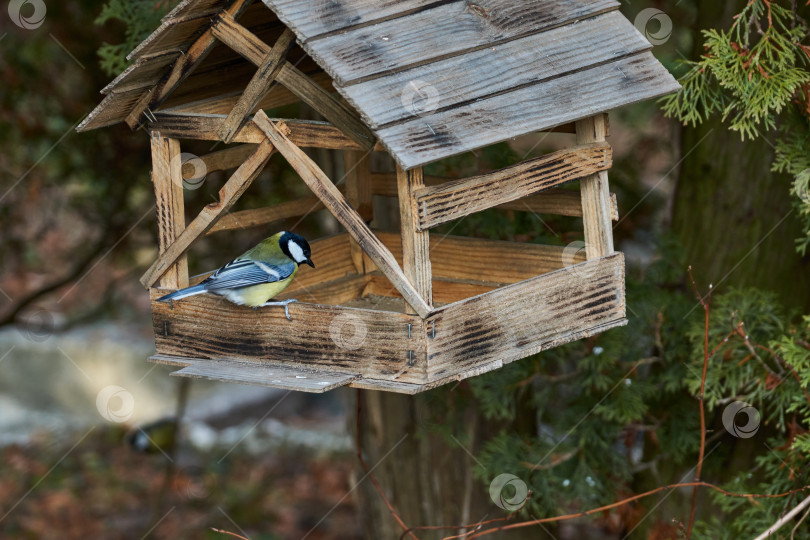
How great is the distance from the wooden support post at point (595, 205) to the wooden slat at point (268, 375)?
947mm

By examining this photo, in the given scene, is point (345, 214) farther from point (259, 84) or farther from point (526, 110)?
point (526, 110)

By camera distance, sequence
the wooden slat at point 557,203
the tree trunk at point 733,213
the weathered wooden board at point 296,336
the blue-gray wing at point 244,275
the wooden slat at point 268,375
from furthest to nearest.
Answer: the tree trunk at point 733,213, the wooden slat at point 557,203, the blue-gray wing at point 244,275, the weathered wooden board at point 296,336, the wooden slat at point 268,375

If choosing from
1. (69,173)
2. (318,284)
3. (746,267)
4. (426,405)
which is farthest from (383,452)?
(69,173)

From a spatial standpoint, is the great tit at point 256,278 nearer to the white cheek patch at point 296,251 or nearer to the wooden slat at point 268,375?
the white cheek patch at point 296,251

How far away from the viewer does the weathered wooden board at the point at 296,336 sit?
263 centimetres

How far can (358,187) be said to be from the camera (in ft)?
12.8

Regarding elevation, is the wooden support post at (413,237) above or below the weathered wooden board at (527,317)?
above

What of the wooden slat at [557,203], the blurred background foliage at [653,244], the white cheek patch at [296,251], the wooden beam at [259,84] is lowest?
the blurred background foliage at [653,244]

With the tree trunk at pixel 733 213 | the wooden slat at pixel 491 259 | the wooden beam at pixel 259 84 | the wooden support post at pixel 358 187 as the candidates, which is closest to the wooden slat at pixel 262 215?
the wooden support post at pixel 358 187

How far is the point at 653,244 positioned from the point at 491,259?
1.47 meters

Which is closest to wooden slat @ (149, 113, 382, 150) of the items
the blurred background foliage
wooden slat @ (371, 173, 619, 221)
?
wooden slat @ (371, 173, 619, 221)

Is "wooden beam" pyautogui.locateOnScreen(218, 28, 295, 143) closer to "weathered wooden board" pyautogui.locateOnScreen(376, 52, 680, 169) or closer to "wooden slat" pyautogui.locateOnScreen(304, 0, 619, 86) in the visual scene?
"wooden slat" pyautogui.locateOnScreen(304, 0, 619, 86)

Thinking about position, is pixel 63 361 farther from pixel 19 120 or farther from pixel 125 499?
pixel 19 120

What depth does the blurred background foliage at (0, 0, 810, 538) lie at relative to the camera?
11.7 ft
